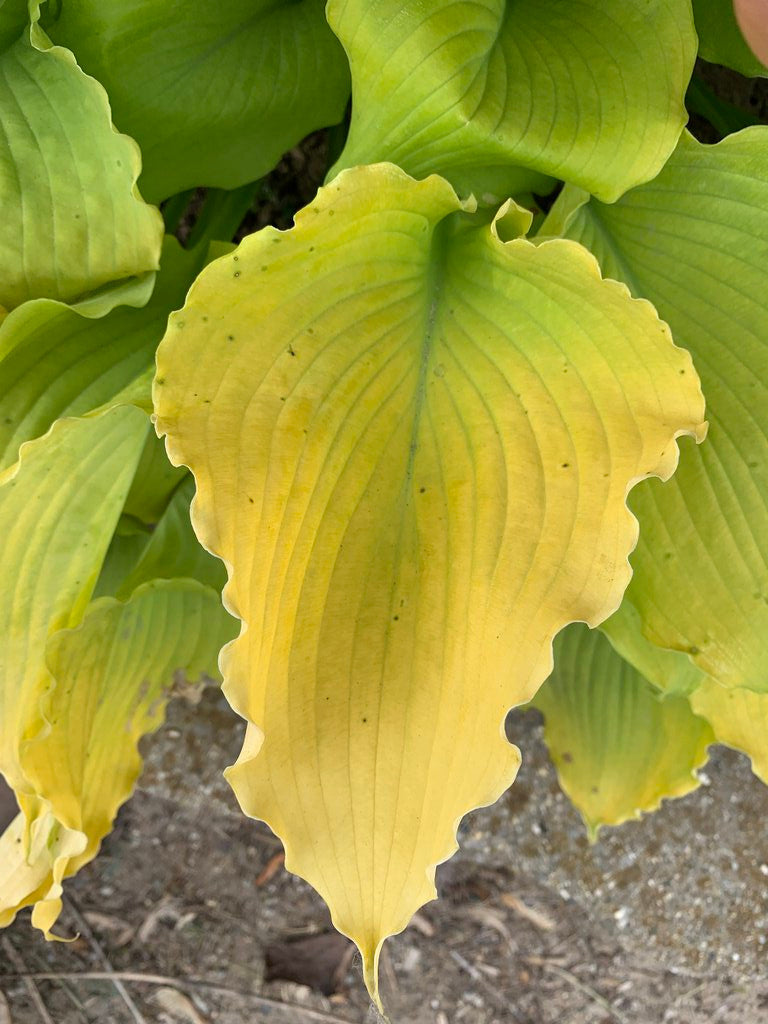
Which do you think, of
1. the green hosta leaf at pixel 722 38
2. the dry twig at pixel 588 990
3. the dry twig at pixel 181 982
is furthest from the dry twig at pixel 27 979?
the green hosta leaf at pixel 722 38

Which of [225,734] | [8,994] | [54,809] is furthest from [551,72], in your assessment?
[8,994]

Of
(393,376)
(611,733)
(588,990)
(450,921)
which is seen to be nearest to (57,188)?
(393,376)

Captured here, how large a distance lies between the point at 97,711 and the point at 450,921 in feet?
2.17

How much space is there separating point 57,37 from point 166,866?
1.04m

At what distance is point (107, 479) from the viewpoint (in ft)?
2.23

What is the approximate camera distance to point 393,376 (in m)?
0.57

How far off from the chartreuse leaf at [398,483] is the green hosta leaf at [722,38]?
242 mm

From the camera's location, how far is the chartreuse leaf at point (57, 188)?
1.93 feet

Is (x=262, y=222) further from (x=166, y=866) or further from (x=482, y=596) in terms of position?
(x=166, y=866)

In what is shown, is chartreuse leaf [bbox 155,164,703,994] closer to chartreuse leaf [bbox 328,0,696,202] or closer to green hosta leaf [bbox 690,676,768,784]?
chartreuse leaf [bbox 328,0,696,202]

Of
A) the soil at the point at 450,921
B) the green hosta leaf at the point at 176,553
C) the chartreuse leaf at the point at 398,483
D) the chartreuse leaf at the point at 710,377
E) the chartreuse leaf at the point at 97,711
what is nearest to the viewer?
the chartreuse leaf at the point at 398,483

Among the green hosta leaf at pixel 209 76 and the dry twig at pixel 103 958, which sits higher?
the green hosta leaf at pixel 209 76

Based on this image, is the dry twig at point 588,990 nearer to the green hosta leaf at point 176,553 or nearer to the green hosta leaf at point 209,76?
→ the green hosta leaf at point 176,553

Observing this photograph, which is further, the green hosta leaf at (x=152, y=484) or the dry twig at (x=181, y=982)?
the dry twig at (x=181, y=982)
